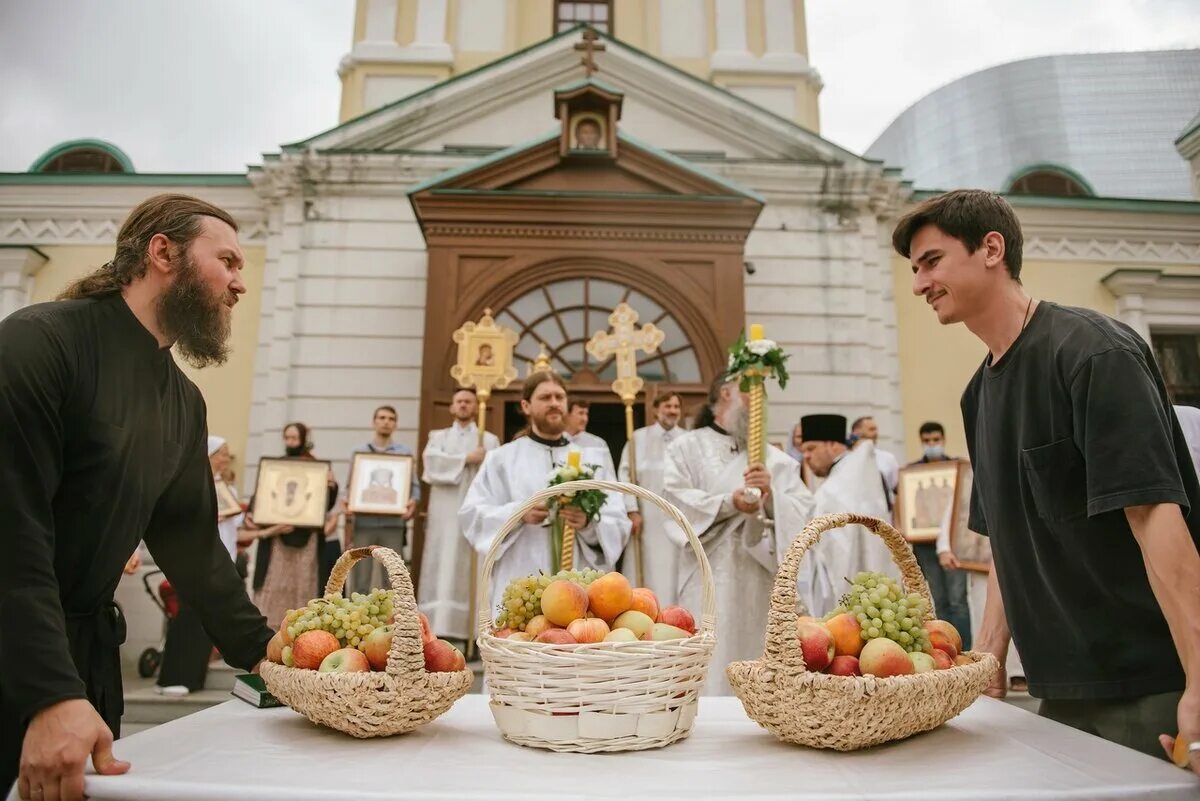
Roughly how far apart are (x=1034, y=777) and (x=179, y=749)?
164cm

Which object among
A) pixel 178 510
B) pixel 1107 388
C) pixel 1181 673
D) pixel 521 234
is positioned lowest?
pixel 1181 673

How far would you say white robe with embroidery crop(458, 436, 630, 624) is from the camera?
5.11 m

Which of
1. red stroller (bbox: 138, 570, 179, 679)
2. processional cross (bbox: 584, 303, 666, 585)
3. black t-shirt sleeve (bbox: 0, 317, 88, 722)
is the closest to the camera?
black t-shirt sleeve (bbox: 0, 317, 88, 722)

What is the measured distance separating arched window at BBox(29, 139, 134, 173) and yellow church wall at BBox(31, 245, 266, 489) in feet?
7.53

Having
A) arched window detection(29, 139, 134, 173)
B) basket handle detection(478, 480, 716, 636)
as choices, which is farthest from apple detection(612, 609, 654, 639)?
arched window detection(29, 139, 134, 173)

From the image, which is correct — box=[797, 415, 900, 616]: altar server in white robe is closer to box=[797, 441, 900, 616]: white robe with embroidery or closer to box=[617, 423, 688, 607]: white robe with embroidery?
box=[797, 441, 900, 616]: white robe with embroidery

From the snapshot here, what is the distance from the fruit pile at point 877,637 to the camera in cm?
168

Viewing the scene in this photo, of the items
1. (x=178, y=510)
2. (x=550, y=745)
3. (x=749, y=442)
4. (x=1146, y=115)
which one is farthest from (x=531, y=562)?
(x=1146, y=115)

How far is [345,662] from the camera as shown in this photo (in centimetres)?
179

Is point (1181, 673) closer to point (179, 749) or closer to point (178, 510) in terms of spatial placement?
point (179, 749)

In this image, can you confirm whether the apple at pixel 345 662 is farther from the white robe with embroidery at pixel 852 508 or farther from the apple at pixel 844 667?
the white robe with embroidery at pixel 852 508

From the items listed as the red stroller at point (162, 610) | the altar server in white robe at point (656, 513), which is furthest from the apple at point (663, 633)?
the red stroller at point (162, 610)

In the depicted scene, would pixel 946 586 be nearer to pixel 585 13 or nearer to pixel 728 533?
pixel 728 533

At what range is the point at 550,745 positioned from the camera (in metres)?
1.71
